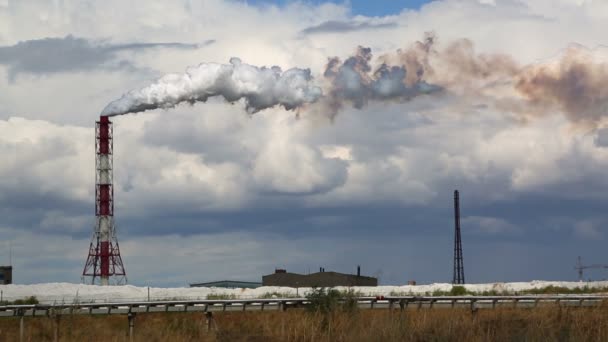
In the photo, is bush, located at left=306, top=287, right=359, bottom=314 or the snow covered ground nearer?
bush, located at left=306, top=287, right=359, bottom=314

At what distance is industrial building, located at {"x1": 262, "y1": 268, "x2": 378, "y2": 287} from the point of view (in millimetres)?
102750

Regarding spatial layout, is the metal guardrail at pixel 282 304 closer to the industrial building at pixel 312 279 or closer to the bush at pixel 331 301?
the bush at pixel 331 301

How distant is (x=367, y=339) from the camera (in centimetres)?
2831

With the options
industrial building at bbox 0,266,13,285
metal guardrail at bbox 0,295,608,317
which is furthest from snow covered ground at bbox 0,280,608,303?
metal guardrail at bbox 0,295,608,317

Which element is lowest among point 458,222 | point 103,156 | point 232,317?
point 232,317

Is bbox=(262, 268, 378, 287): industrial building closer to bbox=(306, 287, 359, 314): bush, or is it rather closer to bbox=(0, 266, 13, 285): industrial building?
bbox=(0, 266, 13, 285): industrial building

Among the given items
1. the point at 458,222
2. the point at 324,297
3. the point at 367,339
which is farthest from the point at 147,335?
the point at 458,222

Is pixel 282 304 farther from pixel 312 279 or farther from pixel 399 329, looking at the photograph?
pixel 312 279

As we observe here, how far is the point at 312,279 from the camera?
104688 millimetres

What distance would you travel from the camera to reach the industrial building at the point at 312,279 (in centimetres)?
10275

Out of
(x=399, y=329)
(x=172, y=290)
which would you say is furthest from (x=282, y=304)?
(x=172, y=290)

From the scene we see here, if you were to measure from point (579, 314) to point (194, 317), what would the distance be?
2139 cm

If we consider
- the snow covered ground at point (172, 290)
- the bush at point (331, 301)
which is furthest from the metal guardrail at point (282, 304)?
the snow covered ground at point (172, 290)

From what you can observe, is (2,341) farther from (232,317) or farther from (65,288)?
(65,288)
